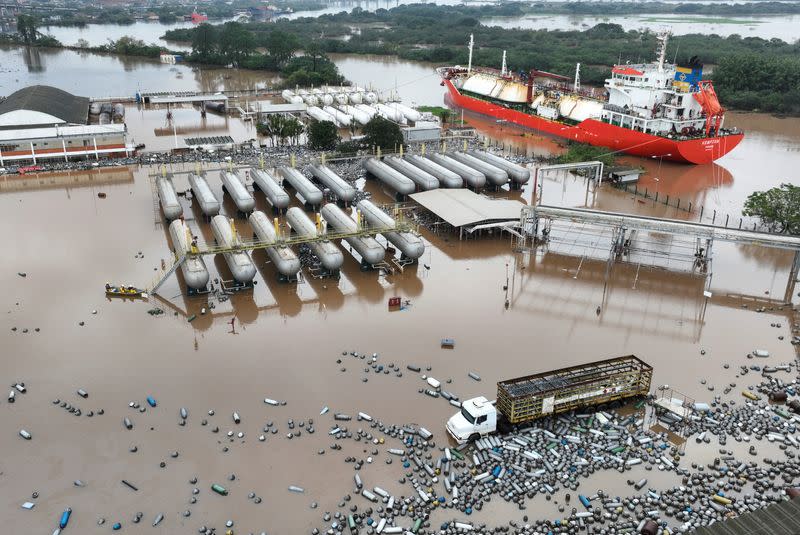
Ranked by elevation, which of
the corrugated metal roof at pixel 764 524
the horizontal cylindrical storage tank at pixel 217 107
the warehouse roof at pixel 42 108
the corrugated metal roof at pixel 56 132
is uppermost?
the warehouse roof at pixel 42 108

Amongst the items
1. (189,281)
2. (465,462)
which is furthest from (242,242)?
(465,462)

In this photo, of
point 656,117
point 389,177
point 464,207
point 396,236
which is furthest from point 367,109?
point 396,236

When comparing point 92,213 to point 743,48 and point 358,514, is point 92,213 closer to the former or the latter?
point 358,514

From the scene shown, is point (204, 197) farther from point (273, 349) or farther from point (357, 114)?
point (357, 114)

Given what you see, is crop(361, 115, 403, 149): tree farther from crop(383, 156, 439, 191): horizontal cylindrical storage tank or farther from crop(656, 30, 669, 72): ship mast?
crop(656, 30, 669, 72): ship mast

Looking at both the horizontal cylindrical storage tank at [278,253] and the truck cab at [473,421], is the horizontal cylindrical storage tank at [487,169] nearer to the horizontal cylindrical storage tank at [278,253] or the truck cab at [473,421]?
the horizontal cylindrical storage tank at [278,253]

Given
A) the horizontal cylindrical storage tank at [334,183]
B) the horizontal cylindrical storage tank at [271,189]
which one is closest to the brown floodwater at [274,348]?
the horizontal cylindrical storage tank at [271,189]
